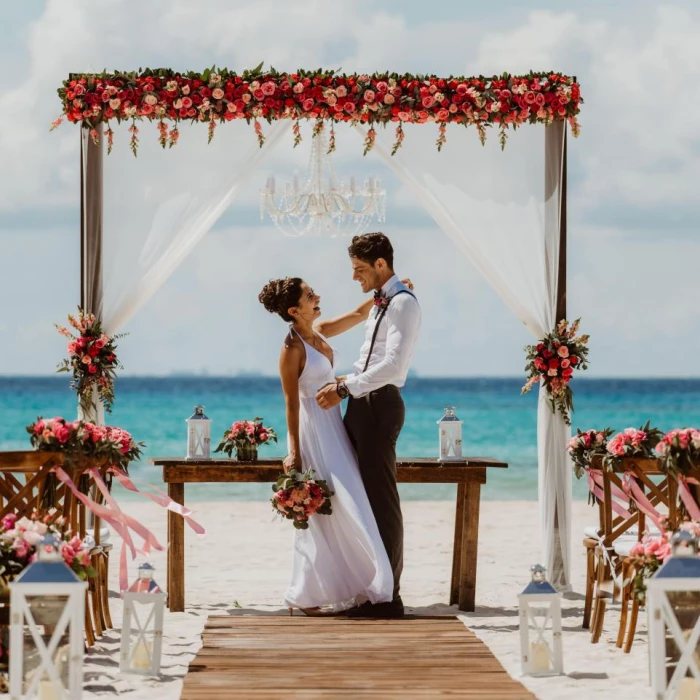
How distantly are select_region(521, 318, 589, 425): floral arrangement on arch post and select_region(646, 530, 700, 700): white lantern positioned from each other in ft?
9.41

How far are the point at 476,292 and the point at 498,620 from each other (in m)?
27.9

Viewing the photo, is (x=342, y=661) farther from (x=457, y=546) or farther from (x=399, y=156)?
(x=399, y=156)

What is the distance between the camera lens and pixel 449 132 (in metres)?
7.18

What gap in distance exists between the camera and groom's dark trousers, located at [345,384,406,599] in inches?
245

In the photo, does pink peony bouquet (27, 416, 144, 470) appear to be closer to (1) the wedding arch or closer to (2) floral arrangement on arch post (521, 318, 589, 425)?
(1) the wedding arch

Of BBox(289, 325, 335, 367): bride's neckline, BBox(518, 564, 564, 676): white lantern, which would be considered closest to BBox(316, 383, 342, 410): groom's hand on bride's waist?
BBox(289, 325, 335, 367): bride's neckline

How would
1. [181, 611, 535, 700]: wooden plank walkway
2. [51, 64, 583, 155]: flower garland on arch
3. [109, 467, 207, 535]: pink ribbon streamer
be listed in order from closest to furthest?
[181, 611, 535, 700]: wooden plank walkway
[109, 467, 207, 535]: pink ribbon streamer
[51, 64, 583, 155]: flower garland on arch

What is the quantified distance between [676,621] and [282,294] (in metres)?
2.77

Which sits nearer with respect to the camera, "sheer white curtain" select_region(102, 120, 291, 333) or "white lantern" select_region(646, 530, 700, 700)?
"white lantern" select_region(646, 530, 700, 700)

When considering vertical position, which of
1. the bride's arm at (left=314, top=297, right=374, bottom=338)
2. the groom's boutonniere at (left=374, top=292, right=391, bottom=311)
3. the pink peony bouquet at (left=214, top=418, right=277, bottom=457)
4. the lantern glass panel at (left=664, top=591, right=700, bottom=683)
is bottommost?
the lantern glass panel at (left=664, top=591, right=700, bottom=683)

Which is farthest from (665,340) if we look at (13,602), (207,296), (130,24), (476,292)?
(13,602)

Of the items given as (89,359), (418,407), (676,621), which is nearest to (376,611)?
(89,359)

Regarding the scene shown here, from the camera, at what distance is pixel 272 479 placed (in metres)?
6.82

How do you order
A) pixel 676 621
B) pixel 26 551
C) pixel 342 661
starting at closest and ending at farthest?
pixel 676 621, pixel 26 551, pixel 342 661
